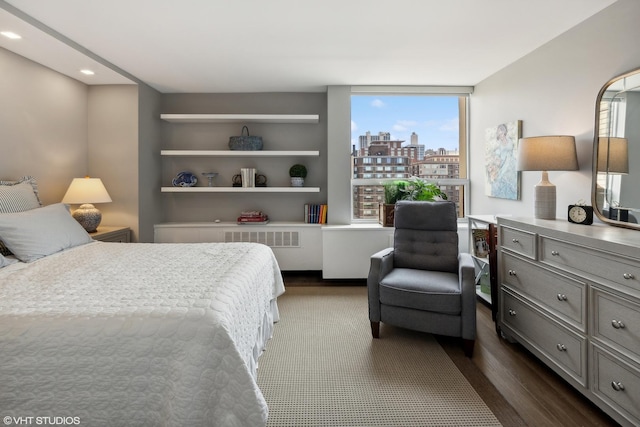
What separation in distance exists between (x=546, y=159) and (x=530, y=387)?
1.60m

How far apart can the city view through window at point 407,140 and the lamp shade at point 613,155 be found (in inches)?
87.2

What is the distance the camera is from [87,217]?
3.48 meters

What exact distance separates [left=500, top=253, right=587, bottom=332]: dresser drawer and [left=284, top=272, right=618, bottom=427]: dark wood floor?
1.41 feet

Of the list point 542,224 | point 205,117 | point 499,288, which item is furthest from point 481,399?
point 205,117

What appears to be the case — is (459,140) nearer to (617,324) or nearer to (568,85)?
(568,85)

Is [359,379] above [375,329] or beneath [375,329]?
beneath

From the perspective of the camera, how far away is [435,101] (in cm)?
461

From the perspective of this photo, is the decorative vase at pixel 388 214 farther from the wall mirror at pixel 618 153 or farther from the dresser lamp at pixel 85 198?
the dresser lamp at pixel 85 198

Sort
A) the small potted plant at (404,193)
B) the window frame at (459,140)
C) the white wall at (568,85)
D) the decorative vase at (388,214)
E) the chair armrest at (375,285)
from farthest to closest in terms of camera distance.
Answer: the window frame at (459,140), the decorative vase at (388,214), the small potted plant at (404,193), the chair armrest at (375,285), the white wall at (568,85)

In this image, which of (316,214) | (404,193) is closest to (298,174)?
(316,214)

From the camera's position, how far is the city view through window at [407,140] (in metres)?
4.60

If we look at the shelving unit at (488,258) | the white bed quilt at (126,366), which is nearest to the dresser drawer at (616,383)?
the shelving unit at (488,258)

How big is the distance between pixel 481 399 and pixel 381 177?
3.12 m

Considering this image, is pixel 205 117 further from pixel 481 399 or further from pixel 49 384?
pixel 481 399
